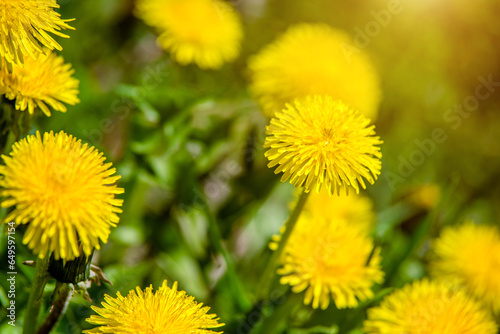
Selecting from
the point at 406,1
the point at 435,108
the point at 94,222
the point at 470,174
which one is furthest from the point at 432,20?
the point at 94,222

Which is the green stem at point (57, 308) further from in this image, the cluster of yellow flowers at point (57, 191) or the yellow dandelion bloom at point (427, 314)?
the yellow dandelion bloom at point (427, 314)

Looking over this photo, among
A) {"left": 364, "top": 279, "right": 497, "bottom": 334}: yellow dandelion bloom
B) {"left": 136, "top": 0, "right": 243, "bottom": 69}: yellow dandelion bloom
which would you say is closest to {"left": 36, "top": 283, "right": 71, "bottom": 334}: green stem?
{"left": 364, "top": 279, "right": 497, "bottom": 334}: yellow dandelion bloom

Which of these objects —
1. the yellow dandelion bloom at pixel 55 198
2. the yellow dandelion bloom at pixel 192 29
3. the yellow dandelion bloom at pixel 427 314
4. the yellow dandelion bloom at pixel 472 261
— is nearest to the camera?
the yellow dandelion bloom at pixel 55 198

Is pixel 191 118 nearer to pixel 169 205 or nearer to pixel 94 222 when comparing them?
pixel 169 205

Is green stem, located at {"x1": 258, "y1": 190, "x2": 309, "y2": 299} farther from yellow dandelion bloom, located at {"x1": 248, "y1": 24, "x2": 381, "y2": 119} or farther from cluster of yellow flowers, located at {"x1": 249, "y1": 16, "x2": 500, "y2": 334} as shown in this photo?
yellow dandelion bloom, located at {"x1": 248, "y1": 24, "x2": 381, "y2": 119}

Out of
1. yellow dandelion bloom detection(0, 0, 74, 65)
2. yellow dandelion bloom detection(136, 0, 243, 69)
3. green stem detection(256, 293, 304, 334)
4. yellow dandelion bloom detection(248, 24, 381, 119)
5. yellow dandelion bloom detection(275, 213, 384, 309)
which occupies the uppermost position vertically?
yellow dandelion bloom detection(136, 0, 243, 69)

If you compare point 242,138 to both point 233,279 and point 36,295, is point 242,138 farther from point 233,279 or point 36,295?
point 36,295

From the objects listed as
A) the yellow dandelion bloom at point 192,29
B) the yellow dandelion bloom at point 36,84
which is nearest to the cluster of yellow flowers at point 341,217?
the yellow dandelion bloom at point 192,29
